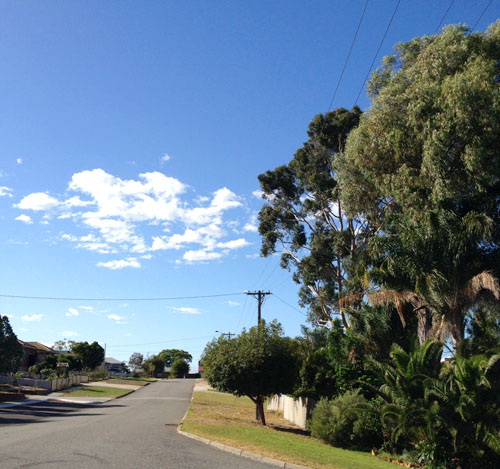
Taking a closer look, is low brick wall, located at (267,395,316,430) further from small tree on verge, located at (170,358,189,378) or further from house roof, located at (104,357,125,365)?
house roof, located at (104,357,125,365)

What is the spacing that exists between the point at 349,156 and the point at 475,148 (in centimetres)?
Result: 579

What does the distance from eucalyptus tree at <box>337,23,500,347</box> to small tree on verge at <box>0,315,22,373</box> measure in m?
39.3

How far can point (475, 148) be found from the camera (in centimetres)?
1827

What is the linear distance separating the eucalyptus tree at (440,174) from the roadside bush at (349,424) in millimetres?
3813

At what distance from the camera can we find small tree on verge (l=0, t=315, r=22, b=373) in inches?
1831

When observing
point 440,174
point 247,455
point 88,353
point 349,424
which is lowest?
point 247,455

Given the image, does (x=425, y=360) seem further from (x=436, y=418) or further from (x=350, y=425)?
(x=350, y=425)

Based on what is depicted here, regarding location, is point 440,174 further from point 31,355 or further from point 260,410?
point 31,355

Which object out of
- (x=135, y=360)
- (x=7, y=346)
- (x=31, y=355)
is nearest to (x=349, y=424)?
(x=7, y=346)

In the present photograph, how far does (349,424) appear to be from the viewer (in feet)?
56.7

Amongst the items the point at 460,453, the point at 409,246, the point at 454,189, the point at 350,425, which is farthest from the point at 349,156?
the point at 460,453

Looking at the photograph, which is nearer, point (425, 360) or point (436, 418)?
point (436, 418)

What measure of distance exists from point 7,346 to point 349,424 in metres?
39.7

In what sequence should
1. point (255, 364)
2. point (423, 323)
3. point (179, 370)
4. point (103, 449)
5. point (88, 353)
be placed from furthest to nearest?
point (179, 370)
point (88, 353)
point (255, 364)
point (423, 323)
point (103, 449)
